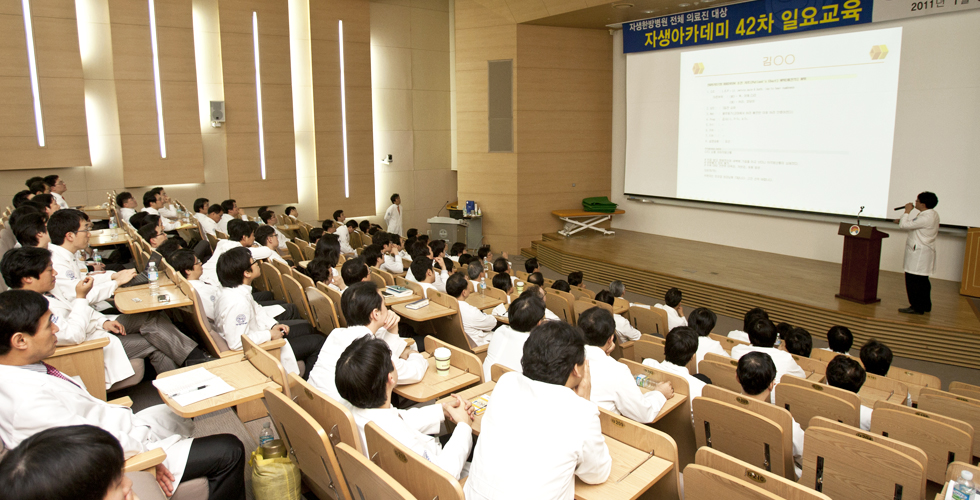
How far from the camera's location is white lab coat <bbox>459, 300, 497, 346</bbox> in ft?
16.5

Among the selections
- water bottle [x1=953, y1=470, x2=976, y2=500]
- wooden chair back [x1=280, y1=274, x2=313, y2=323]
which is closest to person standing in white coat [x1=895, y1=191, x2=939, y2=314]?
water bottle [x1=953, y1=470, x2=976, y2=500]

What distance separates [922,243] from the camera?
22.5 feet

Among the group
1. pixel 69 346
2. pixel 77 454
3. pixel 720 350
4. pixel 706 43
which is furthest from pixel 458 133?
pixel 77 454

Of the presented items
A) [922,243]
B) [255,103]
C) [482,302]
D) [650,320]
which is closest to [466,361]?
[482,302]

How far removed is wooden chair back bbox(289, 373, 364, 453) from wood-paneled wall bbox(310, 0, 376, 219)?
9.46 metres

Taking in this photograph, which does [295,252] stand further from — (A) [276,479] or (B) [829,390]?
(B) [829,390]

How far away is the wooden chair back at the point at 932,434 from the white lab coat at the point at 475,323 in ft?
9.35

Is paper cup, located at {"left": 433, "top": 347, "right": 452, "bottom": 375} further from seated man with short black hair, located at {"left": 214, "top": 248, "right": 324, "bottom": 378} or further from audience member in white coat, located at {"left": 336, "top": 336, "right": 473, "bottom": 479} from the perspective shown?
seated man with short black hair, located at {"left": 214, "top": 248, "right": 324, "bottom": 378}

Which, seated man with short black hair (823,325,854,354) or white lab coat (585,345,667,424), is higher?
white lab coat (585,345,667,424)

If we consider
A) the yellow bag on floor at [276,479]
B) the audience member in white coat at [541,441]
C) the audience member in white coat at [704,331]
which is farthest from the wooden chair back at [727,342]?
the yellow bag on floor at [276,479]

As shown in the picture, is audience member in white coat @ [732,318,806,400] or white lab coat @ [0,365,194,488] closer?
white lab coat @ [0,365,194,488]

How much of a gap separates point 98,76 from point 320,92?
3638 mm

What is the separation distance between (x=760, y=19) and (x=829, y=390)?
24.8 feet

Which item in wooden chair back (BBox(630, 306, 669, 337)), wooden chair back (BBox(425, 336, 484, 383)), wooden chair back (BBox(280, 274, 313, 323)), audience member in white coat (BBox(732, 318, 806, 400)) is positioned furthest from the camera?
wooden chair back (BBox(630, 306, 669, 337))
